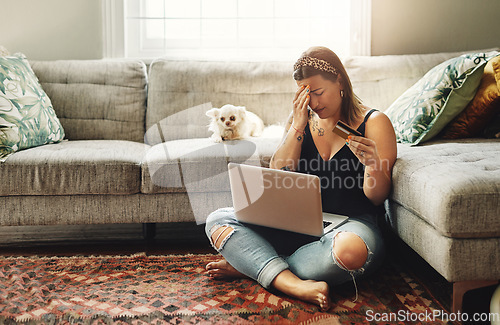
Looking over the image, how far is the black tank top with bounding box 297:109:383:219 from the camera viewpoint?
1.67 metres

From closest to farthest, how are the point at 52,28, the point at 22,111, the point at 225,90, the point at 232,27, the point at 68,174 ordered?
the point at 68,174
the point at 22,111
the point at 225,90
the point at 52,28
the point at 232,27

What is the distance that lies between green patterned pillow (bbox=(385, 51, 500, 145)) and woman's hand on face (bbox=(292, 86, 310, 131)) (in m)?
0.61

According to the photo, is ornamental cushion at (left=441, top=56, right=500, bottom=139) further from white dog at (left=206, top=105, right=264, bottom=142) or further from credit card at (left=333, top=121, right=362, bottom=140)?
white dog at (left=206, top=105, right=264, bottom=142)

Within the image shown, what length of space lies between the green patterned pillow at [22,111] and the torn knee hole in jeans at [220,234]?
102 cm

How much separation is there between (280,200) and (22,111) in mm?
1445

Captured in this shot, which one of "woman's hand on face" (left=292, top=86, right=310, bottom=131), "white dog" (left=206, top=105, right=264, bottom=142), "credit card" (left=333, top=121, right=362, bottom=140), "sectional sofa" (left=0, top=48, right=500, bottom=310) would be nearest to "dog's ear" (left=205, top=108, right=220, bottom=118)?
"white dog" (left=206, top=105, right=264, bottom=142)

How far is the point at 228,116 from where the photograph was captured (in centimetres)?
235

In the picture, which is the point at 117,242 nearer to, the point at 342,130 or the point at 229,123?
the point at 229,123

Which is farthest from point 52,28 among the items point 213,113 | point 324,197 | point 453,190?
point 453,190

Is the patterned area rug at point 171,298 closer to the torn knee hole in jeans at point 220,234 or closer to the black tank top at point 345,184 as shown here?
the torn knee hole in jeans at point 220,234

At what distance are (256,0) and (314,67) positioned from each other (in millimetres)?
1748

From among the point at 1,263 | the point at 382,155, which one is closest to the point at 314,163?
the point at 382,155

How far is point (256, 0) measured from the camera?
3.14 metres

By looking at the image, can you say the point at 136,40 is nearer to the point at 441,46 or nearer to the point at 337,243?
the point at 441,46
